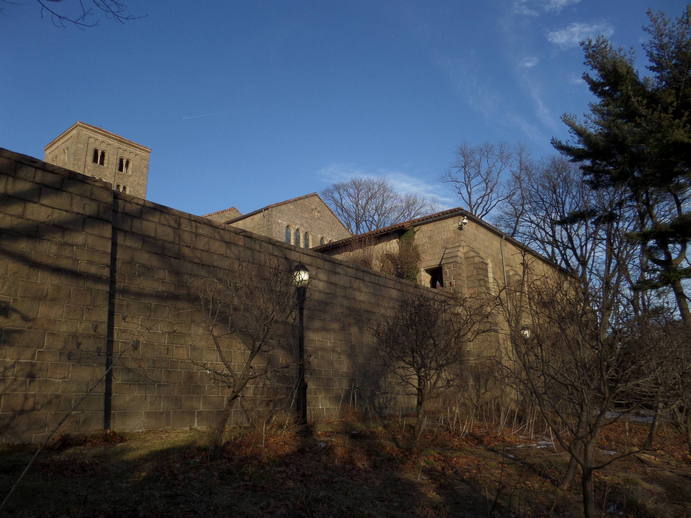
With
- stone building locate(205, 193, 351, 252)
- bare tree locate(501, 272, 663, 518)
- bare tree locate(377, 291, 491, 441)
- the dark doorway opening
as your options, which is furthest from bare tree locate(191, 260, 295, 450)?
stone building locate(205, 193, 351, 252)

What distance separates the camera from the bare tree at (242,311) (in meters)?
8.03

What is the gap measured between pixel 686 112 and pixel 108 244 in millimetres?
16217

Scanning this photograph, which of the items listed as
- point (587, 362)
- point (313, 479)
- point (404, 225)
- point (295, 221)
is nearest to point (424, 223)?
point (404, 225)

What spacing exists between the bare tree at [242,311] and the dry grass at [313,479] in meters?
1.41

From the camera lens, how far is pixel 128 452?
655 cm

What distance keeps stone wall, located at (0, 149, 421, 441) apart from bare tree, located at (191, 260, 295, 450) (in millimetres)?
215

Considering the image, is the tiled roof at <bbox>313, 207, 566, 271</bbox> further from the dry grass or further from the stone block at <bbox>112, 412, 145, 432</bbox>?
the stone block at <bbox>112, 412, 145, 432</bbox>

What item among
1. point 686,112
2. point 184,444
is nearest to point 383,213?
point 686,112

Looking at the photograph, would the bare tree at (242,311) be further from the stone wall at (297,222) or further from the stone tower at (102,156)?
the stone tower at (102,156)

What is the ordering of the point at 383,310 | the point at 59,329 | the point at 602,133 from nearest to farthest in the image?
the point at 59,329
the point at 383,310
the point at 602,133

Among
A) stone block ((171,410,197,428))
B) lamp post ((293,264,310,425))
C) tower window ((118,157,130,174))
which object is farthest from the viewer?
tower window ((118,157,130,174))

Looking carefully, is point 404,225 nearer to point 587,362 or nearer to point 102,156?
point 587,362

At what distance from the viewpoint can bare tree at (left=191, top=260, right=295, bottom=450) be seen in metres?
8.03

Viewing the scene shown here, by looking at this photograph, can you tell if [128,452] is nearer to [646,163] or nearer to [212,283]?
[212,283]
